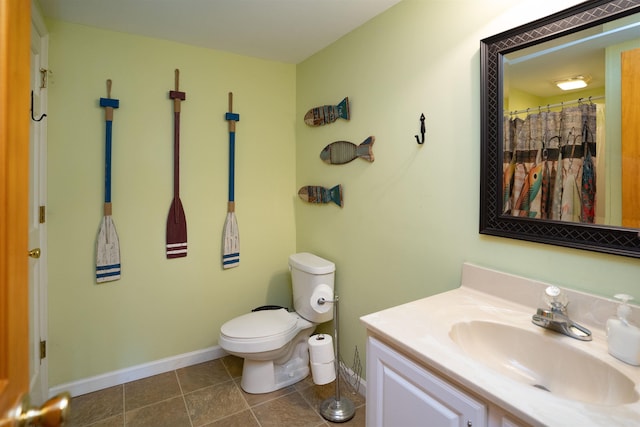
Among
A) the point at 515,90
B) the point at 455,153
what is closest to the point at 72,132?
the point at 455,153

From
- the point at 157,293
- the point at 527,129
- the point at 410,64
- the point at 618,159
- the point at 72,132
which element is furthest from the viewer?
the point at 157,293

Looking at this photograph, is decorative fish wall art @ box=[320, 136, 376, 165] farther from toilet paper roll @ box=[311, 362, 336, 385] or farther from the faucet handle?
toilet paper roll @ box=[311, 362, 336, 385]

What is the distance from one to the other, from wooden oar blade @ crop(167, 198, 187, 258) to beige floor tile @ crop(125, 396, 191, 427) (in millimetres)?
922

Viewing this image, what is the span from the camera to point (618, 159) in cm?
106

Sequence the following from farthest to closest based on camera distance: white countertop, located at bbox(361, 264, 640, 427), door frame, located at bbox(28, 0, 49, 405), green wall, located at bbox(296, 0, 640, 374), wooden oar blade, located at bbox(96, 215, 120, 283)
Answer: wooden oar blade, located at bbox(96, 215, 120, 283) → door frame, located at bbox(28, 0, 49, 405) → green wall, located at bbox(296, 0, 640, 374) → white countertop, located at bbox(361, 264, 640, 427)

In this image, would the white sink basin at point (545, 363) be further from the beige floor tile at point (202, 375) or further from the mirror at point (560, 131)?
the beige floor tile at point (202, 375)

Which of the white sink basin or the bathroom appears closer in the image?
the white sink basin

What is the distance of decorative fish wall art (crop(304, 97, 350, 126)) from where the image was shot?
2155 mm

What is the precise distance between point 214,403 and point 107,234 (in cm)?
124

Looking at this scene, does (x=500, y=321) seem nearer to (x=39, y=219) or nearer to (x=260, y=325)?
(x=260, y=325)

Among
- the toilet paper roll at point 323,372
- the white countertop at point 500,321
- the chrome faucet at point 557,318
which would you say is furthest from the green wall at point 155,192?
the chrome faucet at point 557,318

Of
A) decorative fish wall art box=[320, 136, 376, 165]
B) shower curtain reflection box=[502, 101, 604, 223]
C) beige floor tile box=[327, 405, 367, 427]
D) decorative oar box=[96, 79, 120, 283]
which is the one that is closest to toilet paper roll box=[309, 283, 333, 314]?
beige floor tile box=[327, 405, 367, 427]

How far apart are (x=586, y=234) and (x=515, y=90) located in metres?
0.60

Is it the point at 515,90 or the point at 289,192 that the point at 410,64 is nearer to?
the point at 515,90
